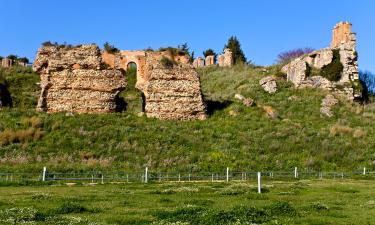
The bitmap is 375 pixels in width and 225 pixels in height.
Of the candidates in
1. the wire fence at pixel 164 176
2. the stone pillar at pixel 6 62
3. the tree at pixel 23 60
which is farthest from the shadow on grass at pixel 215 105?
the tree at pixel 23 60

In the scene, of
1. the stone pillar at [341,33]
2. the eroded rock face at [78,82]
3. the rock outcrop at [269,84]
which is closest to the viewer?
the eroded rock face at [78,82]

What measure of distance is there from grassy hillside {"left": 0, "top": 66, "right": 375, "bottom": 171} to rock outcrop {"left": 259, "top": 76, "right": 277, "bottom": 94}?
259 inches

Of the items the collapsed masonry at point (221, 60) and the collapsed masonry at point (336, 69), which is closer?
the collapsed masonry at point (336, 69)

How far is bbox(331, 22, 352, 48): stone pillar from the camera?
6156cm

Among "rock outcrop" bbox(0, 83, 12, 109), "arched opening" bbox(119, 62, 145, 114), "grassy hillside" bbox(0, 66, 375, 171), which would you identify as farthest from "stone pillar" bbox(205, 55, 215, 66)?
"rock outcrop" bbox(0, 83, 12, 109)

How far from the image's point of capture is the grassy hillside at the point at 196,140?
120 feet

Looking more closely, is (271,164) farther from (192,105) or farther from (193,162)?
(192,105)

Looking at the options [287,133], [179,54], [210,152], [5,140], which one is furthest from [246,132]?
[5,140]

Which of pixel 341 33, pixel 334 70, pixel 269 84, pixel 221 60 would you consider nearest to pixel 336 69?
pixel 334 70

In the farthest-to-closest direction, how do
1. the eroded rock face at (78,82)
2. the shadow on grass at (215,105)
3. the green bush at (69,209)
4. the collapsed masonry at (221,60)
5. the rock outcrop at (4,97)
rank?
the collapsed masonry at (221,60)
the shadow on grass at (215,105)
the rock outcrop at (4,97)
the eroded rock face at (78,82)
the green bush at (69,209)

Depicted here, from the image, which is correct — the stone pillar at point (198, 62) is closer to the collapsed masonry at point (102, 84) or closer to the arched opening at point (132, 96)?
the arched opening at point (132, 96)

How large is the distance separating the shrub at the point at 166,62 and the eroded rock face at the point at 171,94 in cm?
23

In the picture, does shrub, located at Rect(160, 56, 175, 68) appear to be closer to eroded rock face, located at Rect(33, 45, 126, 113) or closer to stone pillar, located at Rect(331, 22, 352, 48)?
eroded rock face, located at Rect(33, 45, 126, 113)

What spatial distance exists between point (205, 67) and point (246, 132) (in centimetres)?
4020
